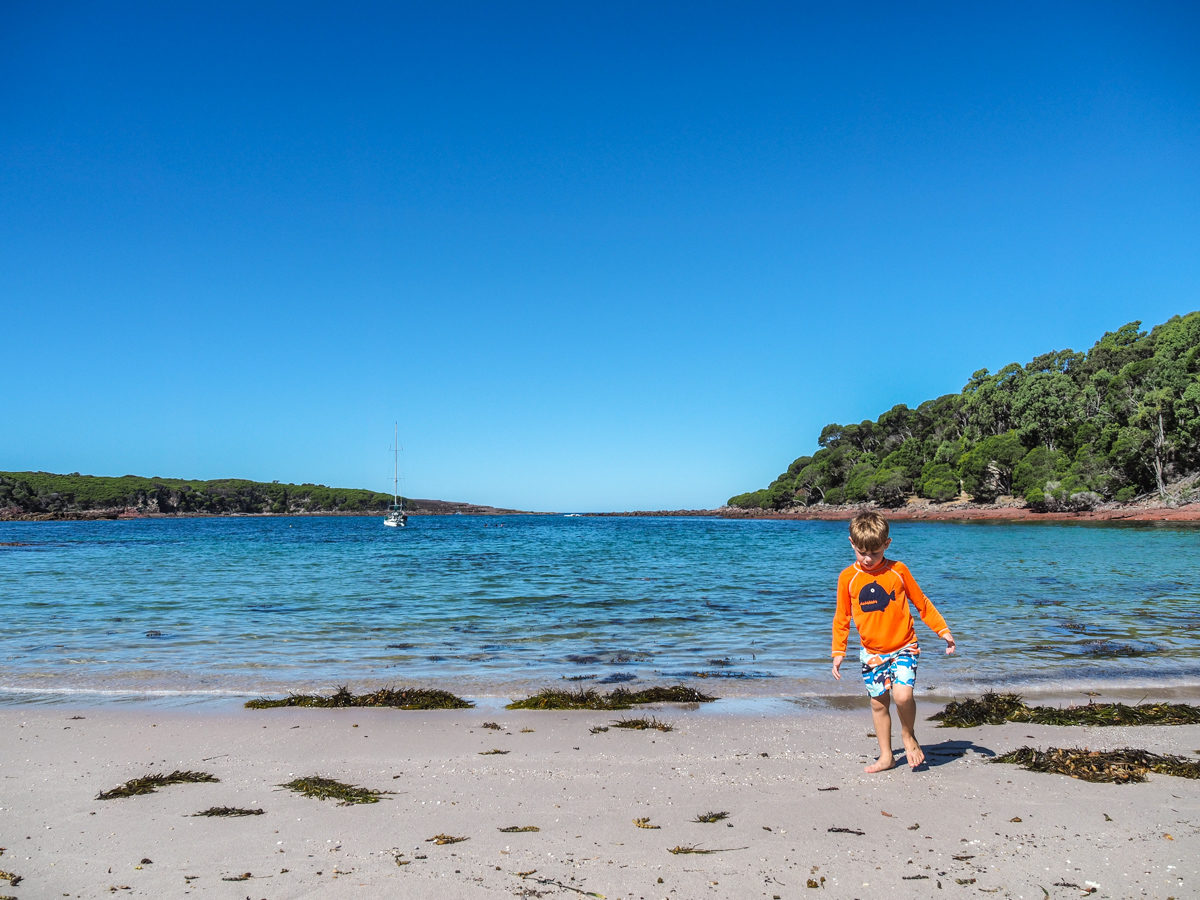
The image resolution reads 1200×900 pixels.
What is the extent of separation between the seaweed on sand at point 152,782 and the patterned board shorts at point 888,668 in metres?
4.77

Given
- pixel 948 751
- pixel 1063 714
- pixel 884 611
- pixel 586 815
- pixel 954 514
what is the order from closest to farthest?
pixel 586 815 < pixel 884 611 < pixel 948 751 < pixel 1063 714 < pixel 954 514

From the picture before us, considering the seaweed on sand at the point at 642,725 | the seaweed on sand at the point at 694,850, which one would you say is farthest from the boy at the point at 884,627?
the seaweed on sand at the point at 642,725

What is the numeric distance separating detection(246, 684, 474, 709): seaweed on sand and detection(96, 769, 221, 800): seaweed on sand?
2.13 metres

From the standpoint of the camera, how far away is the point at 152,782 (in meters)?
4.80

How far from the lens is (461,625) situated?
1301cm

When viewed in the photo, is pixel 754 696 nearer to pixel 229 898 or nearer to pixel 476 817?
pixel 476 817

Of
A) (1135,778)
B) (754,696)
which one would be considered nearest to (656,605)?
(754,696)

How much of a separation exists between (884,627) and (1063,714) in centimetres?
300

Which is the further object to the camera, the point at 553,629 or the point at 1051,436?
the point at 1051,436

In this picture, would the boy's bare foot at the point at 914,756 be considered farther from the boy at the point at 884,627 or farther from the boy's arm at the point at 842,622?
the boy's arm at the point at 842,622

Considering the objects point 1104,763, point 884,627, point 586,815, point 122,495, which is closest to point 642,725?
point 586,815

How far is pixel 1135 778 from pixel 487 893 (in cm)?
442

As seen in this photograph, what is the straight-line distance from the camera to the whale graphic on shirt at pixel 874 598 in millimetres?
4906

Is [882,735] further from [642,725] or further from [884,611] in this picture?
[642,725]
